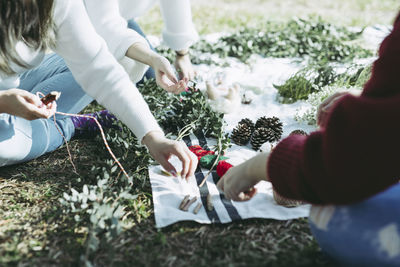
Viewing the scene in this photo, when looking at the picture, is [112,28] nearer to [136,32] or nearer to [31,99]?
[136,32]

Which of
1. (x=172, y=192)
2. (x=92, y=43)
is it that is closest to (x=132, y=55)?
(x=92, y=43)

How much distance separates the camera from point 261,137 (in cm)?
206

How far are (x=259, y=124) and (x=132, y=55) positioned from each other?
2.59 ft

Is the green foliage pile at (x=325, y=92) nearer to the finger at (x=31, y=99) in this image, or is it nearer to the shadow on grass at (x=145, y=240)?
the shadow on grass at (x=145, y=240)

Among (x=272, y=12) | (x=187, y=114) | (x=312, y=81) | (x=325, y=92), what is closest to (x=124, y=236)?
(x=187, y=114)

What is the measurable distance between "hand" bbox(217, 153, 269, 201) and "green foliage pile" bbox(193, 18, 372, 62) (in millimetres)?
1840

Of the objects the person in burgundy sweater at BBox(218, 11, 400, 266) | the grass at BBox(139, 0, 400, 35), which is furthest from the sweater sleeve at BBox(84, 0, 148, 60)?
the grass at BBox(139, 0, 400, 35)

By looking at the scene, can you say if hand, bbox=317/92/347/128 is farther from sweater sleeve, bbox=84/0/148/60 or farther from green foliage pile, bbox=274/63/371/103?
sweater sleeve, bbox=84/0/148/60

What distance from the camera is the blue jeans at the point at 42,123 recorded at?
181 cm

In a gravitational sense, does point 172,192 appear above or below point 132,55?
below

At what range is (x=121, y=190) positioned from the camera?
1581mm

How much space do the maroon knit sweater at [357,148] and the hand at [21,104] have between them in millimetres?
925

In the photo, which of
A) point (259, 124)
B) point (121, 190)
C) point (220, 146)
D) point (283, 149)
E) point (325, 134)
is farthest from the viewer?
point (259, 124)

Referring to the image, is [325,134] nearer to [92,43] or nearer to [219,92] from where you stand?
[92,43]
